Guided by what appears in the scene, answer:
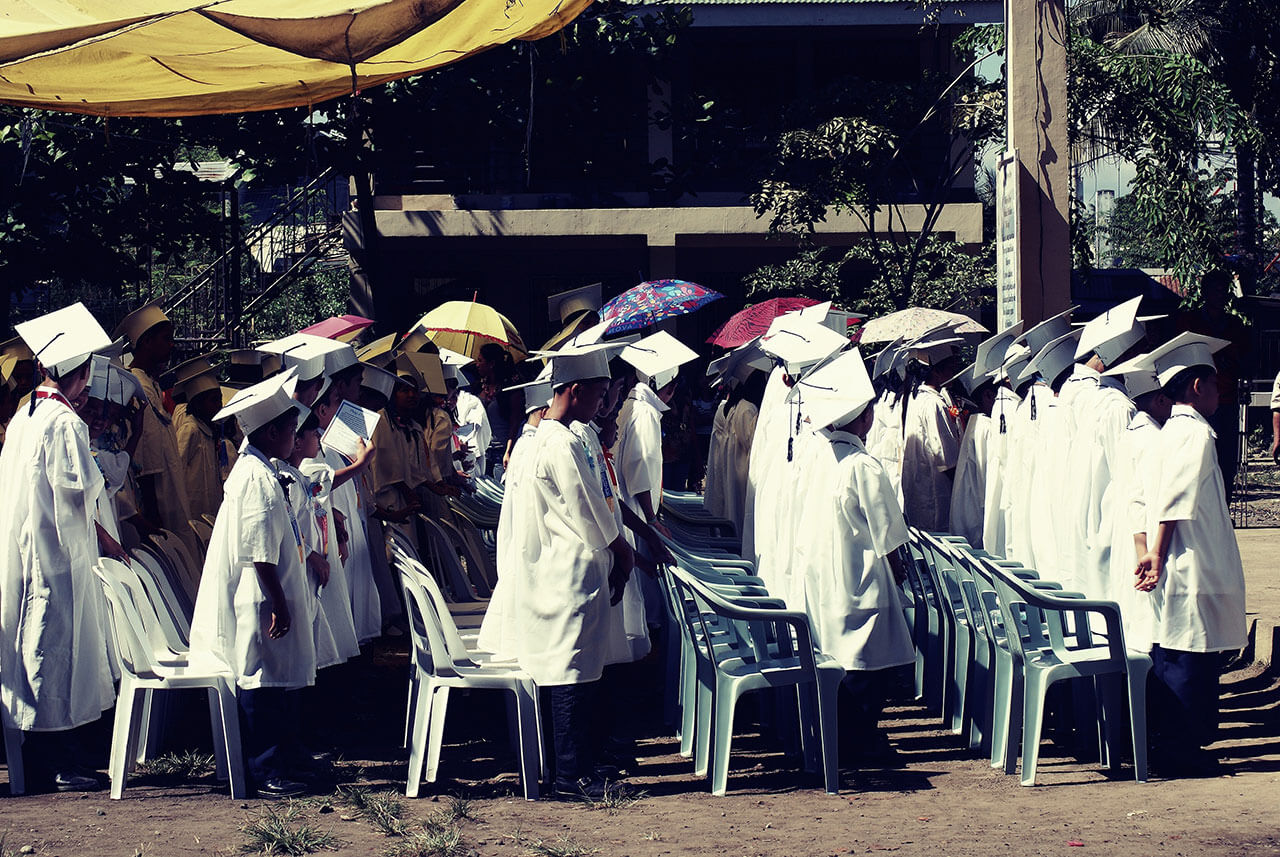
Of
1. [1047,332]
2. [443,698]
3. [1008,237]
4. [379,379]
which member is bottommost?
[443,698]

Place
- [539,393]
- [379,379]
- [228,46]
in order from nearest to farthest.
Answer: [228,46] → [539,393] → [379,379]

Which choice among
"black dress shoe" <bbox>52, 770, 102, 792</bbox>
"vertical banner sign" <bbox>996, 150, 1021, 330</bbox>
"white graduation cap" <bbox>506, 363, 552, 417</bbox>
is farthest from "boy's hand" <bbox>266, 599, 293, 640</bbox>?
"vertical banner sign" <bbox>996, 150, 1021, 330</bbox>

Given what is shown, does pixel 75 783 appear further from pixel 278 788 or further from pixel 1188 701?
pixel 1188 701

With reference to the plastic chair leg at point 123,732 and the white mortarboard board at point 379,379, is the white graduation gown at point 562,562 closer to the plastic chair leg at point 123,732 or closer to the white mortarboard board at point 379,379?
the plastic chair leg at point 123,732

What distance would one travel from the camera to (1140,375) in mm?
6477

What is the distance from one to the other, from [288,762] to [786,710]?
2177mm

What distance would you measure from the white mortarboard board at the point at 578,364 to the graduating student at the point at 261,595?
109 cm

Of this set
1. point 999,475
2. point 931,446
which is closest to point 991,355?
point 931,446

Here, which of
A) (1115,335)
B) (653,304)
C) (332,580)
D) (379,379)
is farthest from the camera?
(653,304)

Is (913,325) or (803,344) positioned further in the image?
(913,325)

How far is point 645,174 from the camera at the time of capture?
2025cm

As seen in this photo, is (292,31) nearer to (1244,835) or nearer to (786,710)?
(786,710)

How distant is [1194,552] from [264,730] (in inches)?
155

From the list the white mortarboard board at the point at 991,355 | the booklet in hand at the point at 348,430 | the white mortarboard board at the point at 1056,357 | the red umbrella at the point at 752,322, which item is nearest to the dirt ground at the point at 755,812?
the booklet in hand at the point at 348,430
